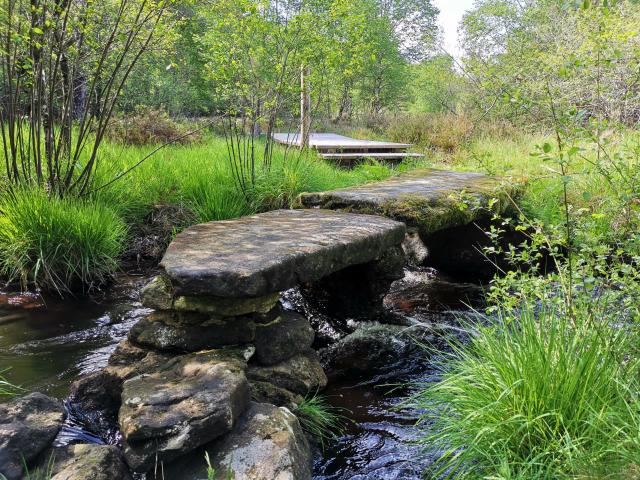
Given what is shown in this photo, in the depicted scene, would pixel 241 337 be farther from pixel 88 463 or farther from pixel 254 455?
pixel 88 463

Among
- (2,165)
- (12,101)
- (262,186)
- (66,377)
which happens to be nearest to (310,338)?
(66,377)

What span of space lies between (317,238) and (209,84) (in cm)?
2018

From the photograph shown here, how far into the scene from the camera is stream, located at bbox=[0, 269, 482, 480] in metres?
2.42

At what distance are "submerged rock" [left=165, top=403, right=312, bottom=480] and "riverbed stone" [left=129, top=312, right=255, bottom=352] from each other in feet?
1.96

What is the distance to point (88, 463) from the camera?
1870mm

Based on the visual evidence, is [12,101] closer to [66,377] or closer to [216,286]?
[66,377]

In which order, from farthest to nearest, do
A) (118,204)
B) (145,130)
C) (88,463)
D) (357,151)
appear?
(357,151), (145,130), (118,204), (88,463)

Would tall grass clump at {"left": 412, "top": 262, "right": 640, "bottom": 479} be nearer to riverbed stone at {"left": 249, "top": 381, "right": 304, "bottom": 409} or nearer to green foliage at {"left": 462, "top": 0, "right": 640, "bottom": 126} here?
riverbed stone at {"left": 249, "top": 381, "right": 304, "bottom": 409}

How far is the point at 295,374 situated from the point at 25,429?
1328 mm

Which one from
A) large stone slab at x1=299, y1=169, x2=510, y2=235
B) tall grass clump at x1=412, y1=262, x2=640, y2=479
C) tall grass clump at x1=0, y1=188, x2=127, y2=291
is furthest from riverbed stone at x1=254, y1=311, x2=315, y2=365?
tall grass clump at x1=0, y1=188, x2=127, y2=291

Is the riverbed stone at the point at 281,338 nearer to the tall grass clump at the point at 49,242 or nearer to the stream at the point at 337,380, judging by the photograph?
the stream at the point at 337,380

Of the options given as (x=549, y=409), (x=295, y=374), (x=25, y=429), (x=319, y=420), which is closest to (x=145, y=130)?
(x=295, y=374)

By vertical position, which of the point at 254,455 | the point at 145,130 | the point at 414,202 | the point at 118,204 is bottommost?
the point at 254,455

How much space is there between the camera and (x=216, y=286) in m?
2.48
